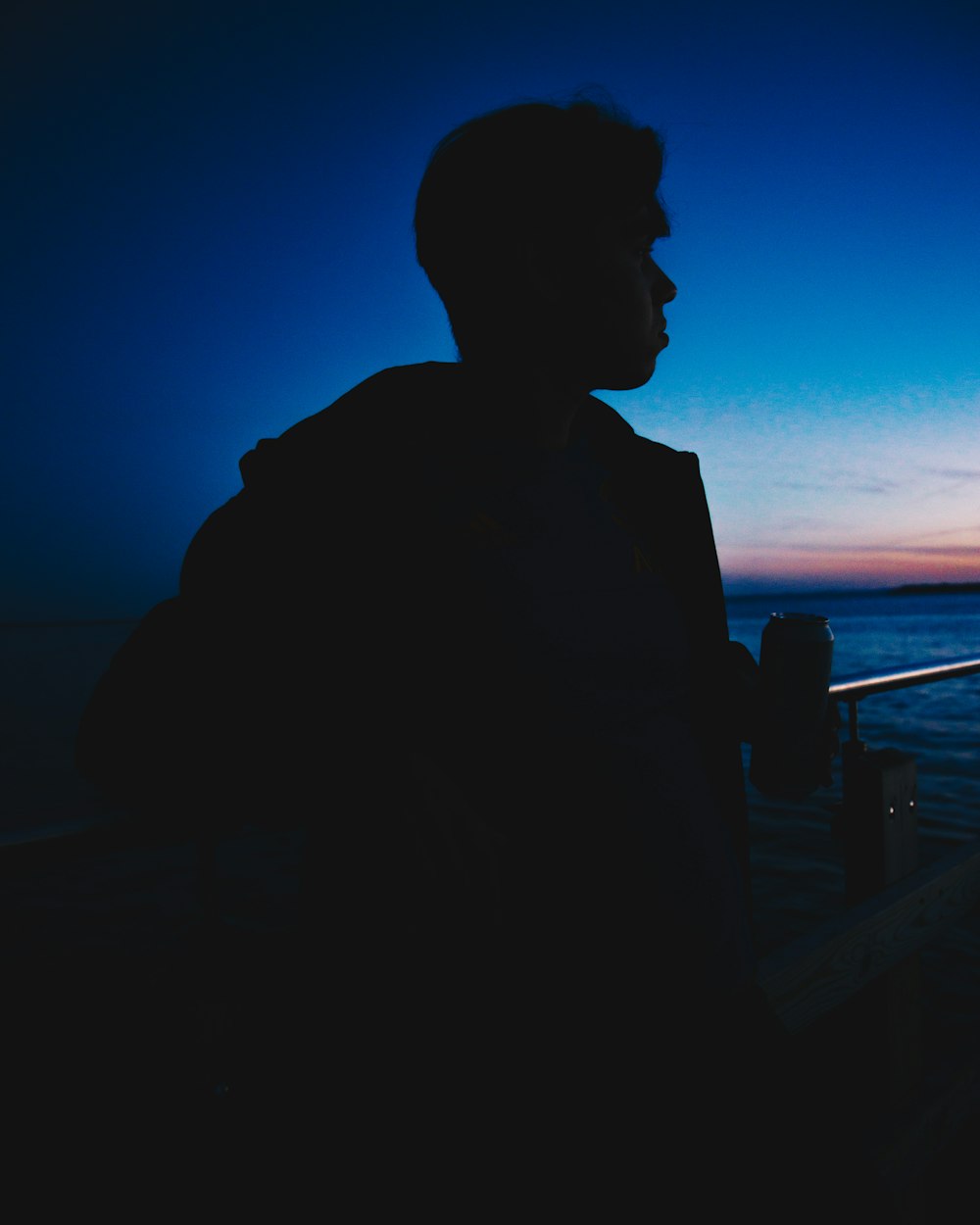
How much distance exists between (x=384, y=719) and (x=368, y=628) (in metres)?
0.11

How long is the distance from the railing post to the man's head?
130 centimetres

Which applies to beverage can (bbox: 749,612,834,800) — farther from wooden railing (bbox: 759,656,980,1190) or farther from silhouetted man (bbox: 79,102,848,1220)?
wooden railing (bbox: 759,656,980,1190)

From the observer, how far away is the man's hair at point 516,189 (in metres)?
1.03

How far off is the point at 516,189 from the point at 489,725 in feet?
2.55

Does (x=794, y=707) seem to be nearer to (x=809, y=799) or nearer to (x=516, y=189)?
(x=516, y=189)

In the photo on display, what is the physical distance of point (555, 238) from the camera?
1018 mm

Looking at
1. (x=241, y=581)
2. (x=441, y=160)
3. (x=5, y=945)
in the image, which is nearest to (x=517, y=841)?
(x=241, y=581)

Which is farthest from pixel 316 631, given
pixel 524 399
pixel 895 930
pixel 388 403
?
pixel 895 930

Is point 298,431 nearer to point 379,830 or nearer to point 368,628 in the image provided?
point 368,628

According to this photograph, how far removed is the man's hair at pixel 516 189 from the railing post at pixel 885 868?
1.41 m

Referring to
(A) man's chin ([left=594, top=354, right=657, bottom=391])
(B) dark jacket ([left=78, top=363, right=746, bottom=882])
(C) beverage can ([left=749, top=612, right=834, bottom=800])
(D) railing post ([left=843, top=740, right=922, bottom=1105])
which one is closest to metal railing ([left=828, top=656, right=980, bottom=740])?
(D) railing post ([left=843, top=740, right=922, bottom=1105])

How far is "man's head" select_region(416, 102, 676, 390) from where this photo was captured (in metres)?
1.01

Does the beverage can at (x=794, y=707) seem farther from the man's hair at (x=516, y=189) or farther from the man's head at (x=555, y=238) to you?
the man's hair at (x=516, y=189)

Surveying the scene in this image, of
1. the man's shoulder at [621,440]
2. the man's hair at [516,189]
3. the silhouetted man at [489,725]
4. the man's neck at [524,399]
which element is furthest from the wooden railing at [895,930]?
the man's hair at [516,189]
